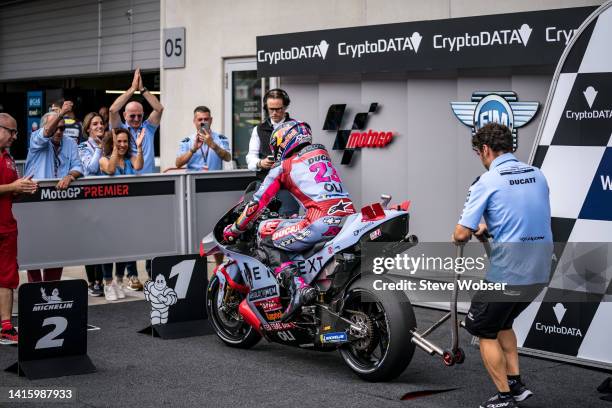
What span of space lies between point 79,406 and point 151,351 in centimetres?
181

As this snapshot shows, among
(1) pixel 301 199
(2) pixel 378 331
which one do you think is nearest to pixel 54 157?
(1) pixel 301 199

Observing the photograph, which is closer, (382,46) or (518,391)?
(518,391)

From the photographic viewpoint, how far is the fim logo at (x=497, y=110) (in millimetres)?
9961

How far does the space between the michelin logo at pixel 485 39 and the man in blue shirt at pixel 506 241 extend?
3.32 meters

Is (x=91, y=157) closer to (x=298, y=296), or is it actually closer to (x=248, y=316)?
(x=248, y=316)

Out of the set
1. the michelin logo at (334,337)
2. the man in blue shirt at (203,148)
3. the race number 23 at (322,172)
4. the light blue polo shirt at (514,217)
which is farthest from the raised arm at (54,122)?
the light blue polo shirt at (514,217)

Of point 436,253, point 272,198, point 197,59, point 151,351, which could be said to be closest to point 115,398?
point 151,351

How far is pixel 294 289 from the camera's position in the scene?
25.8 feet

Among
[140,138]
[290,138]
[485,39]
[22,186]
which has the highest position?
[485,39]

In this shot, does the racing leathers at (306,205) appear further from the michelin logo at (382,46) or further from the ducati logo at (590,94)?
the michelin logo at (382,46)

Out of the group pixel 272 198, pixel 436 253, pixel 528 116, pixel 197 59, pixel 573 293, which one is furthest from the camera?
pixel 197 59

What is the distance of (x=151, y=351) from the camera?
8602 mm

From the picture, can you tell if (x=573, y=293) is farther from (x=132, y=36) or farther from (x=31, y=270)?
(x=132, y=36)

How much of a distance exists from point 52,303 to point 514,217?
11.7 ft
